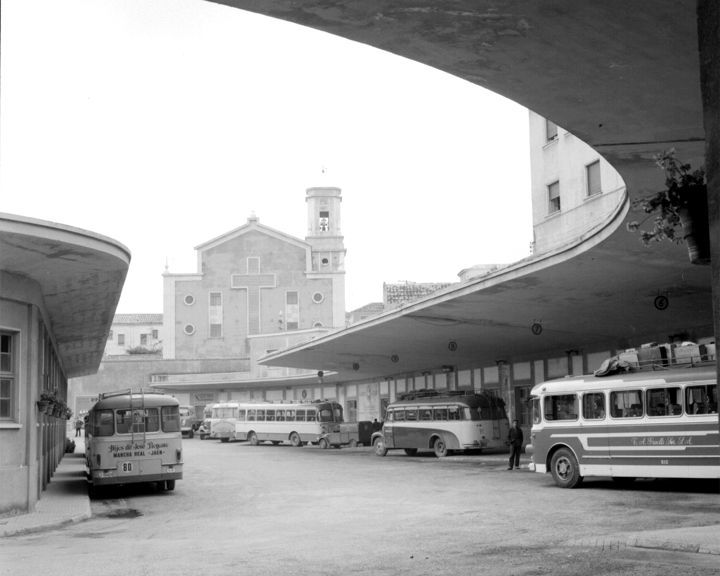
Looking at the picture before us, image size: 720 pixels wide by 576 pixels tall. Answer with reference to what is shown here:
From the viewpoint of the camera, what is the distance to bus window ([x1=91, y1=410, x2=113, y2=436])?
20.6 m

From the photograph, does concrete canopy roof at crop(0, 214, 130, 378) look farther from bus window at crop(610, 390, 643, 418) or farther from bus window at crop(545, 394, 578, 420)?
bus window at crop(610, 390, 643, 418)

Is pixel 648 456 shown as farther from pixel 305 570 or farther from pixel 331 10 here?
pixel 331 10

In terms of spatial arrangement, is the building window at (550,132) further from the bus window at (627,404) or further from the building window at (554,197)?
the bus window at (627,404)

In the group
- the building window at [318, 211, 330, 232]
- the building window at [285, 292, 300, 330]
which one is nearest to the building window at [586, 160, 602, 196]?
the building window at [285, 292, 300, 330]

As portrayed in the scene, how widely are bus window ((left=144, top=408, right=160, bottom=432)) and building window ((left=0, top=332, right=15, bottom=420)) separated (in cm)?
489

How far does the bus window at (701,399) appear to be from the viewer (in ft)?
55.0

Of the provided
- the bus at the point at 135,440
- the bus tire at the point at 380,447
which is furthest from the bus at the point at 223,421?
the bus at the point at 135,440

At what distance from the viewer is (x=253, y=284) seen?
84.1 meters

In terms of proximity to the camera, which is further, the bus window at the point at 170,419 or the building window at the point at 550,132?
the building window at the point at 550,132

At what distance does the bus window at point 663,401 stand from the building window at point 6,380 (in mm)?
12254

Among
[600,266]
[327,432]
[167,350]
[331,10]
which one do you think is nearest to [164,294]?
[167,350]

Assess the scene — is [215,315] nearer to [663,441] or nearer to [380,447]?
[380,447]

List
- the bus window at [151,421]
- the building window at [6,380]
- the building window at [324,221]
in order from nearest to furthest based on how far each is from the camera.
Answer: the building window at [6,380] < the bus window at [151,421] < the building window at [324,221]

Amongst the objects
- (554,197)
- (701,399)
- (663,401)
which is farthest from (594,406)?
(554,197)
